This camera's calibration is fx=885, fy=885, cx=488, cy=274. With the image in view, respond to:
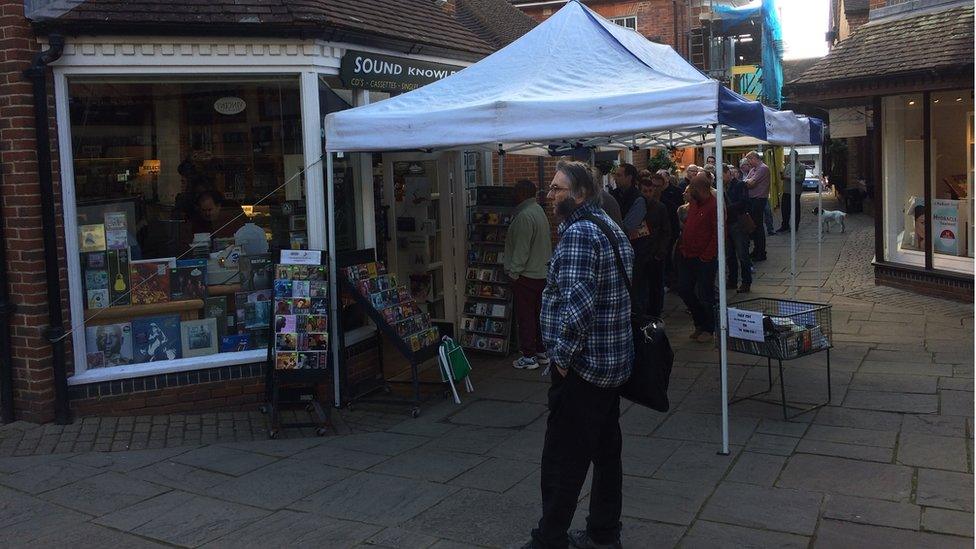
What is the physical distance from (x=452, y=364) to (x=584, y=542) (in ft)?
10.2

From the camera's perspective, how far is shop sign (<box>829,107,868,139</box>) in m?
13.5

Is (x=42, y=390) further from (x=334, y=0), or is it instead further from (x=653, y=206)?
(x=653, y=206)

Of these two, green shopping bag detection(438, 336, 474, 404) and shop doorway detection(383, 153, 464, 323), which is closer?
green shopping bag detection(438, 336, 474, 404)

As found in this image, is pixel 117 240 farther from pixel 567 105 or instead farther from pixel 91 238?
pixel 567 105

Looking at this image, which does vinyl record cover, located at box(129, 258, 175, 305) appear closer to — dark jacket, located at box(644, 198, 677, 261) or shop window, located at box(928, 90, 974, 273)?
dark jacket, located at box(644, 198, 677, 261)

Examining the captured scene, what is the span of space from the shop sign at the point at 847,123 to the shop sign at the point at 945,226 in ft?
8.74

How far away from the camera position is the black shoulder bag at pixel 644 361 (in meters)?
4.09

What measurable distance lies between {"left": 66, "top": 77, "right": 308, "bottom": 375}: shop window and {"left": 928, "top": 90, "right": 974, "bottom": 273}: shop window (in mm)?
7956

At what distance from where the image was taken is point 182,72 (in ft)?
22.4

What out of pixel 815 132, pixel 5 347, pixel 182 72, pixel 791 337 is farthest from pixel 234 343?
pixel 815 132

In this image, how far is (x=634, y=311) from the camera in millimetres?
4301

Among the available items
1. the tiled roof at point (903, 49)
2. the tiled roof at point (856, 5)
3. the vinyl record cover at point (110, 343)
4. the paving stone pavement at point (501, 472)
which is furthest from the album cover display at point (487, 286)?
the tiled roof at point (856, 5)

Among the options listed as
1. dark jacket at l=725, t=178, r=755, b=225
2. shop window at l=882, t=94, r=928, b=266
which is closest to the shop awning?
shop window at l=882, t=94, r=928, b=266

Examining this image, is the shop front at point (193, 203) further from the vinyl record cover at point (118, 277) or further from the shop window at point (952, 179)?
the shop window at point (952, 179)
